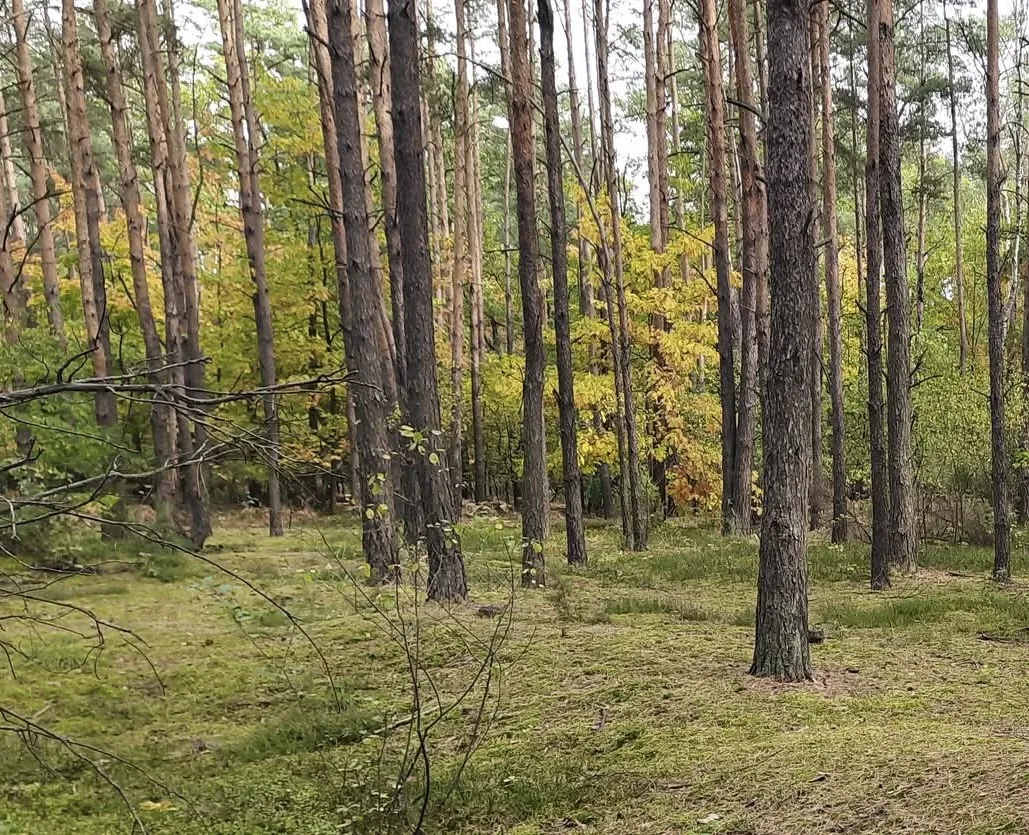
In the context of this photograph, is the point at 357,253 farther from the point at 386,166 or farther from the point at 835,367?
the point at 835,367

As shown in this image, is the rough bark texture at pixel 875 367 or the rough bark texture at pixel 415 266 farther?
the rough bark texture at pixel 875 367

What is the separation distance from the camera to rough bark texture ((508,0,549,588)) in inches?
425

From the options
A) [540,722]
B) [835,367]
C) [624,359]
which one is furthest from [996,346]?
[540,722]

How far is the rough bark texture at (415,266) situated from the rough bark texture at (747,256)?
5216mm

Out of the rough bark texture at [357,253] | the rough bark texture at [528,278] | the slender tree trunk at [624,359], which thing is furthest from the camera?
the slender tree trunk at [624,359]

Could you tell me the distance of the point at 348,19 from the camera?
9.09 m

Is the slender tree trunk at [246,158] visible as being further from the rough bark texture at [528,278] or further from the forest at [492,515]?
the rough bark texture at [528,278]

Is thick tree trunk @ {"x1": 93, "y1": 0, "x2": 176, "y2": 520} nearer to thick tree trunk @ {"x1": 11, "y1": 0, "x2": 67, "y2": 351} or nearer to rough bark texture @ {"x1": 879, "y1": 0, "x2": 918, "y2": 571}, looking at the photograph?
thick tree trunk @ {"x1": 11, "y1": 0, "x2": 67, "y2": 351}

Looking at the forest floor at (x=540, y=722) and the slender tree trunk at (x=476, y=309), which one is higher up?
the slender tree trunk at (x=476, y=309)

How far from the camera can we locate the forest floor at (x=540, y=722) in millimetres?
3490

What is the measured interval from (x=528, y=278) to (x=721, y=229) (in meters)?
5.69

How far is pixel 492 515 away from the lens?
10.9 m

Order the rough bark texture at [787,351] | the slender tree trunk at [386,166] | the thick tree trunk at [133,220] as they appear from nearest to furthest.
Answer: the rough bark texture at [787,351] < the slender tree trunk at [386,166] < the thick tree trunk at [133,220]

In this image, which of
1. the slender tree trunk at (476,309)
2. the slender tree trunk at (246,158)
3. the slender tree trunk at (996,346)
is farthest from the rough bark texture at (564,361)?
the slender tree trunk at (476,309)
